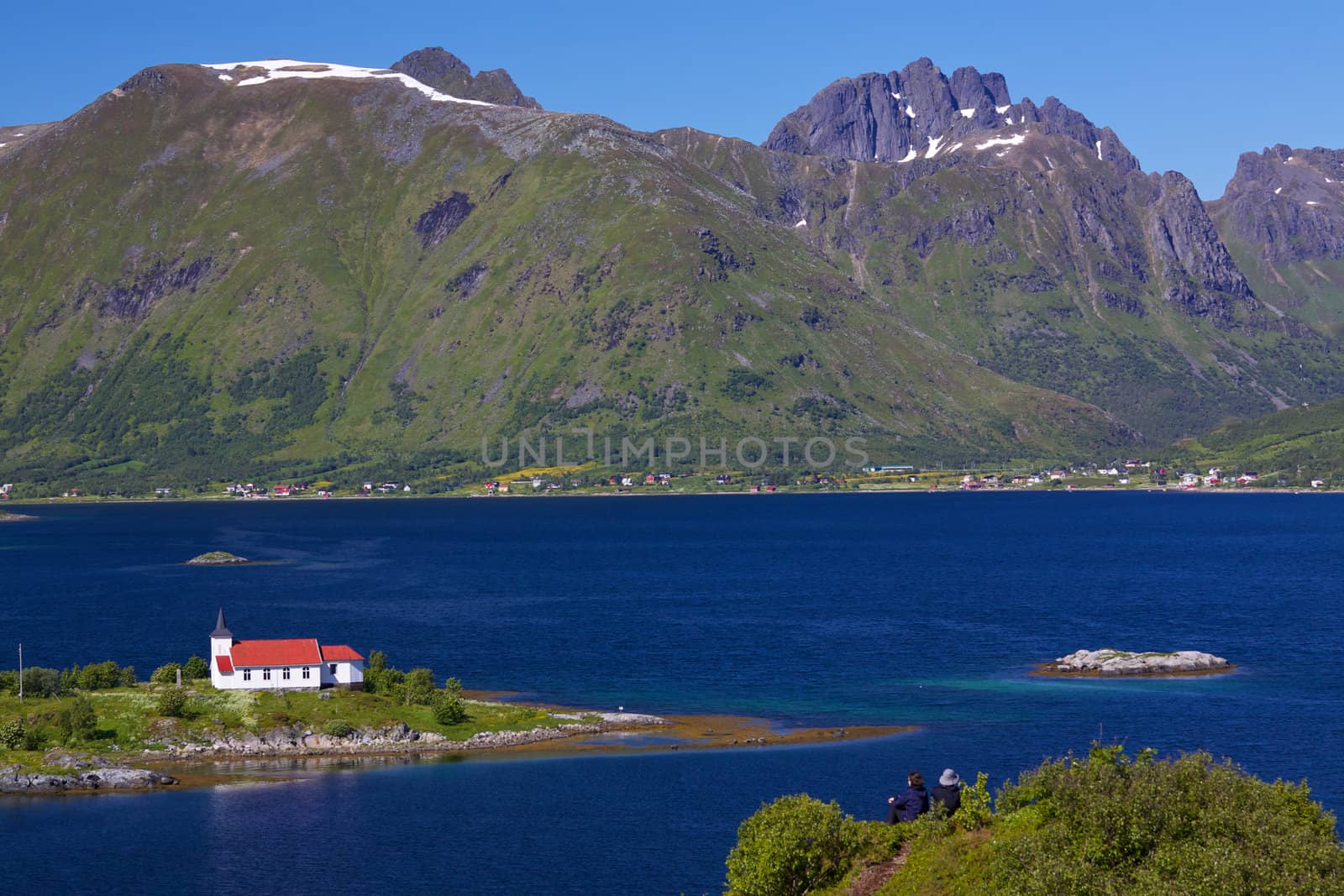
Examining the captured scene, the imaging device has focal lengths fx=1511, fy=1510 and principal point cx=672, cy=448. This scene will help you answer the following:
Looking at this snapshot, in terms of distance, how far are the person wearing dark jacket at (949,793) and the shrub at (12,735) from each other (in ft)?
226

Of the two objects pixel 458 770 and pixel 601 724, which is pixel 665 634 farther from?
pixel 458 770

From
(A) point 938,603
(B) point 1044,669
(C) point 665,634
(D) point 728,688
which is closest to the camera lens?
(D) point 728,688

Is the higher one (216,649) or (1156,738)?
(216,649)

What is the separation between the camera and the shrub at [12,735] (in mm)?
100500

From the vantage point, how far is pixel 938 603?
192 m

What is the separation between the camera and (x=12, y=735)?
101 metres

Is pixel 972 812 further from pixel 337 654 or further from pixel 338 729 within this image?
pixel 337 654

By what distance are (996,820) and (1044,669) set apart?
279 feet

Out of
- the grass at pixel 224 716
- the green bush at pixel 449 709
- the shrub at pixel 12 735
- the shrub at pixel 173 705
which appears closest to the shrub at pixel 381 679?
the grass at pixel 224 716

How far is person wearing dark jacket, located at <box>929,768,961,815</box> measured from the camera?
5519 cm

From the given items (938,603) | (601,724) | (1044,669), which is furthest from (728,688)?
A: (938,603)

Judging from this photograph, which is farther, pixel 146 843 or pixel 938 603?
pixel 938 603

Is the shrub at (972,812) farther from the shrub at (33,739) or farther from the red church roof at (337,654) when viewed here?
the shrub at (33,739)

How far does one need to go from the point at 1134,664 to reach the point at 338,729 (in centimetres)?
7277
